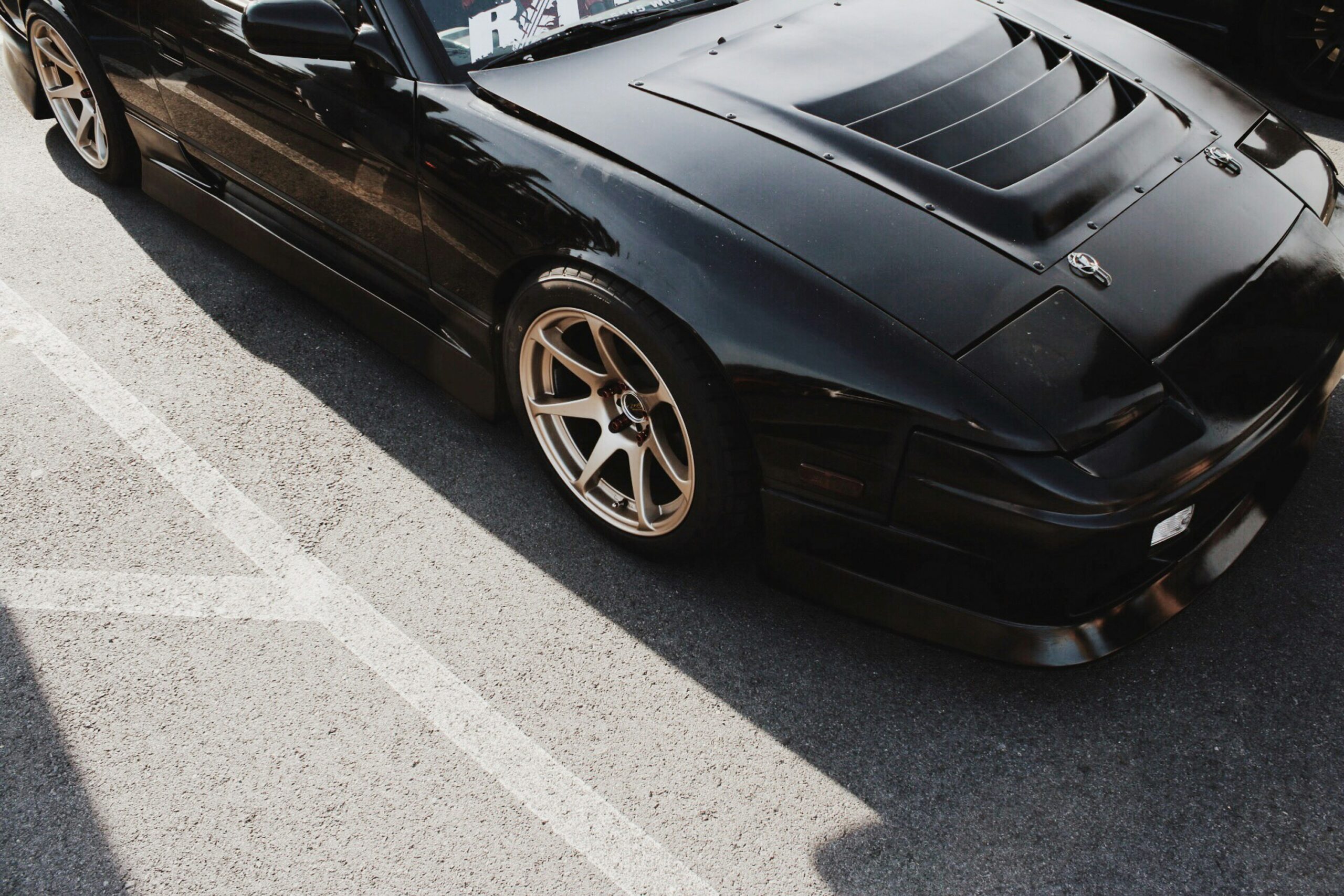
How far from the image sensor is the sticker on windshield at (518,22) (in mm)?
2844

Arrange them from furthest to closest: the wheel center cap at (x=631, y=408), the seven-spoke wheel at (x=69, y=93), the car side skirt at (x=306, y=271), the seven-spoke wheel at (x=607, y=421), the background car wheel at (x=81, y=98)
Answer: the seven-spoke wheel at (x=69, y=93) < the background car wheel at (x=81, y=98) < the car side skirt at (x=306, y=271) < the wheel center cap at (x=631, y=408) < the seven-spoke wheel at (x=607, y=421)

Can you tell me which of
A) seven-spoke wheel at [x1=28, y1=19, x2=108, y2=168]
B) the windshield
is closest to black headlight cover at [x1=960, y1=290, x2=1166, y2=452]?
the windshield

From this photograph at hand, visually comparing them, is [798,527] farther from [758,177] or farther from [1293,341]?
[1293,341]

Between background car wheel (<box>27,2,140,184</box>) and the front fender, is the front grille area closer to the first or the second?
the front fender

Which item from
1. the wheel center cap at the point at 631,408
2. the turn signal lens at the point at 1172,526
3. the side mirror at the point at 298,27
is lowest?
the wheel center cap at the point at 631,408

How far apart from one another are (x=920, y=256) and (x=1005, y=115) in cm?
62

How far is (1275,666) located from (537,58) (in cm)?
238

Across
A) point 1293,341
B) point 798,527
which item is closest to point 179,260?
point 798,527

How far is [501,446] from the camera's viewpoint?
332 cm

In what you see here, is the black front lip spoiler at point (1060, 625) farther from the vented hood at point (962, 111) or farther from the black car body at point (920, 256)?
the vented hood at point (962, 111)

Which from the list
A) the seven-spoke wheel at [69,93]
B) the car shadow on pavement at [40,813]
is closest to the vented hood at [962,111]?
the car shadow on pavement at [40,813]

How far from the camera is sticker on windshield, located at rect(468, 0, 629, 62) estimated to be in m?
2.84

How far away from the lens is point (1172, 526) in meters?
2.21

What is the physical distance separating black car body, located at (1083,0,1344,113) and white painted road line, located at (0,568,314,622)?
467 centimetres
